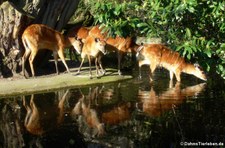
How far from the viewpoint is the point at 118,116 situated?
1012cm

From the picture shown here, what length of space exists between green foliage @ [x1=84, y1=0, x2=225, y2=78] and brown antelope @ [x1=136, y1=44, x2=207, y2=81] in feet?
23.5

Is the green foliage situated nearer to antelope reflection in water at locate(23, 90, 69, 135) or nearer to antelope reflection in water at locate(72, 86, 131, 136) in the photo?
antelope reflection in water at locate(72, 86, 131, 136)

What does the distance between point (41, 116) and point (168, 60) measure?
584 centimetres

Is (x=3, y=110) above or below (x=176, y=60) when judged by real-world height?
below

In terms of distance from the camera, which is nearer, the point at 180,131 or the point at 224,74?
the point at 224,74

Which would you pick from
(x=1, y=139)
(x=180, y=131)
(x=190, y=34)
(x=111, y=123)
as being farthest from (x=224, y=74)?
(x=1, y=139)

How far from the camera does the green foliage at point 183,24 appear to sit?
6.84 meters

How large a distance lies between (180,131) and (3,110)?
4266 mm

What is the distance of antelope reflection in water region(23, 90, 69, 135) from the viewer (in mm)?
9391

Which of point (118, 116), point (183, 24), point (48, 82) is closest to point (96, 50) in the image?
point (48, 82)

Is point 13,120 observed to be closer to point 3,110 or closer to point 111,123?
point 3,110

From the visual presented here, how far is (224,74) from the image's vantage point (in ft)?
23.3

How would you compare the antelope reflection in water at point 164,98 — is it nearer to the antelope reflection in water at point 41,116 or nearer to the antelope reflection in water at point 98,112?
the antelope reflection in water at point 98,112

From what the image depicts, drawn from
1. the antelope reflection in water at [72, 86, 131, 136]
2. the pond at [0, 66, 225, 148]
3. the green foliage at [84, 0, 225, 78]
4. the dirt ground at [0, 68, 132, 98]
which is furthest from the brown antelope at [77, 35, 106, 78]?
the green foliage at [84, 0, 225, 78]
